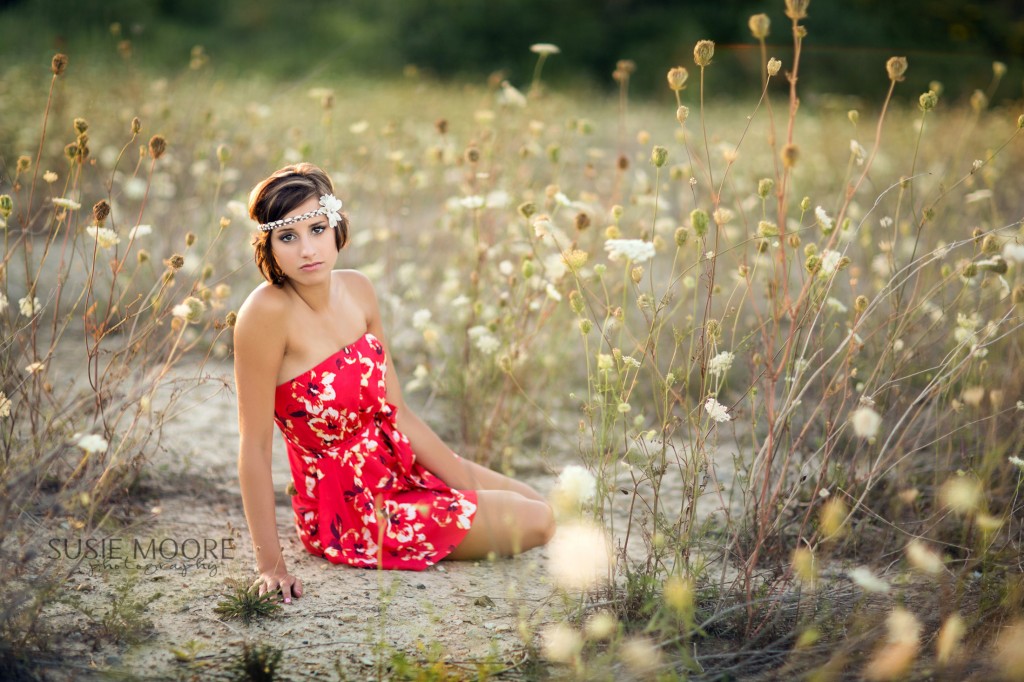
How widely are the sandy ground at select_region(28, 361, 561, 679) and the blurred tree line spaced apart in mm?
16569

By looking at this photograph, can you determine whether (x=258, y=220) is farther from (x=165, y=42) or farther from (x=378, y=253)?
(x=165, y=42)

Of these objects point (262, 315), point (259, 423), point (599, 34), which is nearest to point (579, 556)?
point (259, 423)

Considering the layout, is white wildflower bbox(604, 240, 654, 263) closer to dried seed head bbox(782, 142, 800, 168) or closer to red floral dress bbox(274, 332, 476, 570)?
dried seed head bbox(782, 142, 800, 168)

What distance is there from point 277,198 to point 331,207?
13 cm

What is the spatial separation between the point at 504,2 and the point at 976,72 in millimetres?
10361

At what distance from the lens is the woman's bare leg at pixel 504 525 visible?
238 cm

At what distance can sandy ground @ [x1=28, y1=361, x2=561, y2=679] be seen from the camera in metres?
1.81

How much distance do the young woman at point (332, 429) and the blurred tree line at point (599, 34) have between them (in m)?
16.4

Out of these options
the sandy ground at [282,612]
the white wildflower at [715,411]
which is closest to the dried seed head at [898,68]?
the white wildflower at [715,411]

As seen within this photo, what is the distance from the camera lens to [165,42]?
1597 cm

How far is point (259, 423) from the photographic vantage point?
2.09 m

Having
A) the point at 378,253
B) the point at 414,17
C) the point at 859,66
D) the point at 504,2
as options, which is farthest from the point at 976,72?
the point at 378,253

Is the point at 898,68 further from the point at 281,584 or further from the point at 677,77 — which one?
the point at 281,584

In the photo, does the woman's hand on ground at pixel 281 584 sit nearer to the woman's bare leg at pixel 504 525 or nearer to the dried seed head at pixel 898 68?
the woman's bare leg at pixel 504 525
